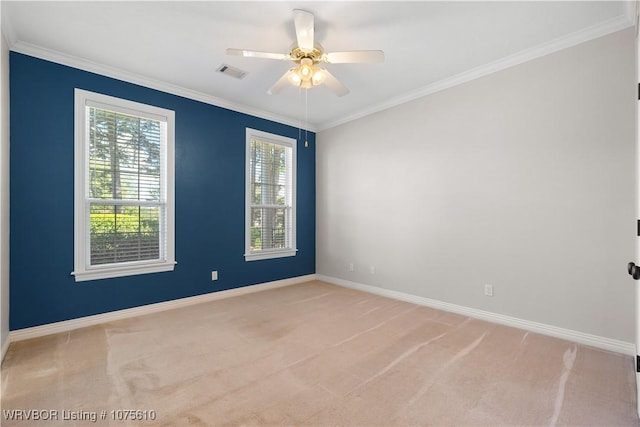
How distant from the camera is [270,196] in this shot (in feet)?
15.6

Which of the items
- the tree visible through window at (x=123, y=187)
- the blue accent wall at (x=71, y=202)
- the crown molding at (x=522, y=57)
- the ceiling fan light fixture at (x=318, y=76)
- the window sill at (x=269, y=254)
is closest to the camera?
the crown molding at (x=522, y=57)

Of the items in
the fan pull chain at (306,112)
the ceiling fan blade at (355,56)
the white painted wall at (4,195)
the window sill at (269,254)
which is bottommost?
the window sill at (269,254)

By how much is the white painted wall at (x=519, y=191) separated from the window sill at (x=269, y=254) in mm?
1283

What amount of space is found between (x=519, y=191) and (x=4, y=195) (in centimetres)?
465

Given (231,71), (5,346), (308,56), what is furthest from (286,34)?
(5,346)

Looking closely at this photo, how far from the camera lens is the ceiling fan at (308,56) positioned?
7.38ft

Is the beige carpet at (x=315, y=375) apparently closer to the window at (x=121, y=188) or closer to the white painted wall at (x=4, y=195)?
the white painted wall at (x=4, y=195)

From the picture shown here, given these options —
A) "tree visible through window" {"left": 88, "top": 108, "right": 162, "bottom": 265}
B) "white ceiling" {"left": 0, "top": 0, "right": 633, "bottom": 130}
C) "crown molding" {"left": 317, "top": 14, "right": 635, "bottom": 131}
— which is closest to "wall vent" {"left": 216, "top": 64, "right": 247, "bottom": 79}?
"white ceiling" {"left": 0, "top": 0, "right": 633, "bottom": 130}

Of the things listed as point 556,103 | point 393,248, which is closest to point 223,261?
point 393,248

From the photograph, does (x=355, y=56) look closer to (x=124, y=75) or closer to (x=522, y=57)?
(x=522, y=57)

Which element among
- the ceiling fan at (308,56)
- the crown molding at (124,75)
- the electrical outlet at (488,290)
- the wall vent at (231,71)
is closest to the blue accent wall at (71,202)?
the crown molding at (124,75)

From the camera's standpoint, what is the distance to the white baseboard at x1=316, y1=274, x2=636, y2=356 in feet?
8.10

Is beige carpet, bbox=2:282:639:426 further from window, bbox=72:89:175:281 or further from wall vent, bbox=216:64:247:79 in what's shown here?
wall vent, bbox=216:64:247:79

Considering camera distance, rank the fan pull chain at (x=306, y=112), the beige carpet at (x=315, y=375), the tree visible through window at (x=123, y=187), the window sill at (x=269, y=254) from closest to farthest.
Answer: the beige carpet at (x=315, y=375), the tree visible through window at (x=123, y=187), the fan pull chain at (x=306, y=112), the window sill at (x=269, y=254)
